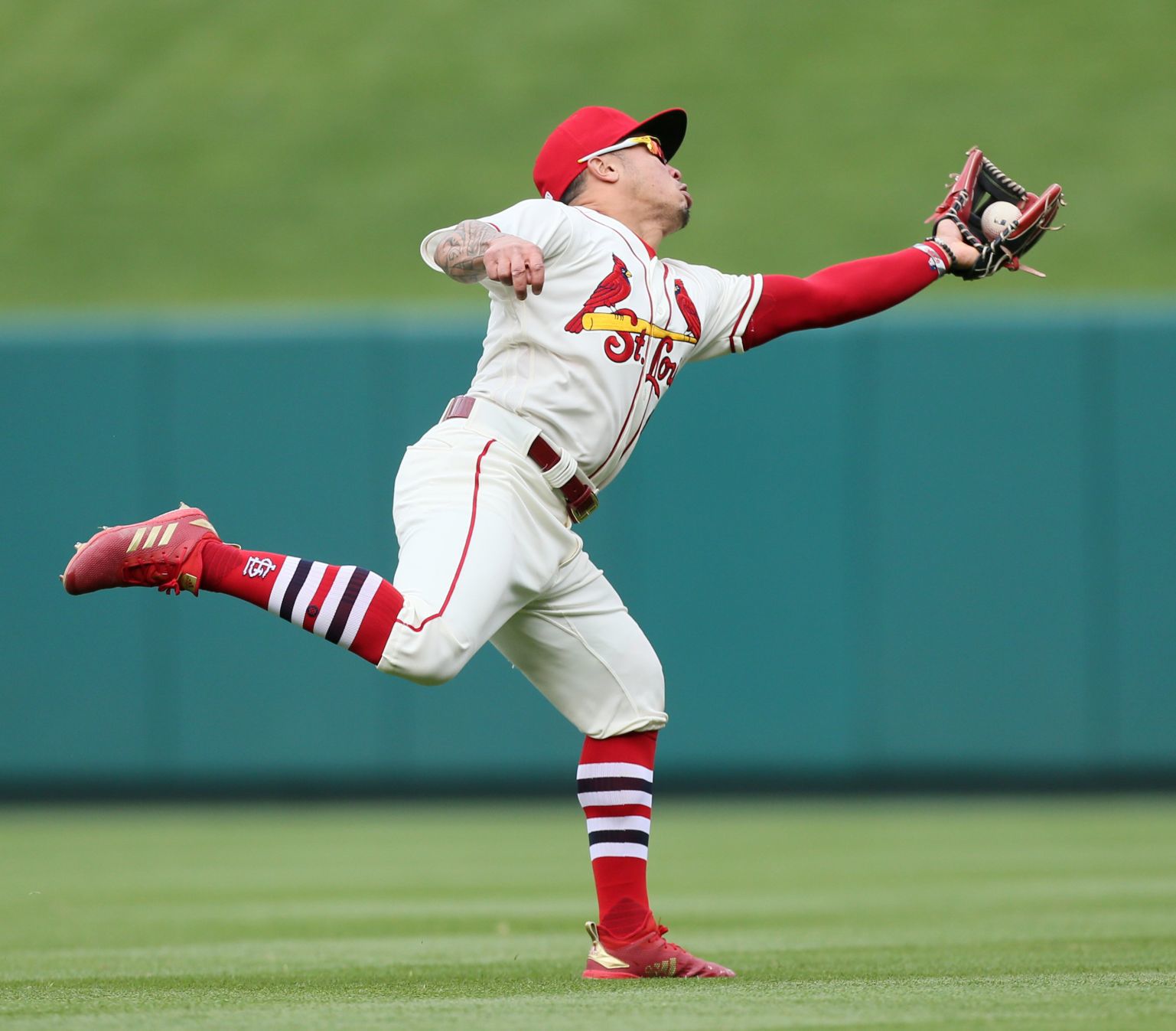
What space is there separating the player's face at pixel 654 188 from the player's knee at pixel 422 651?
1.25 m

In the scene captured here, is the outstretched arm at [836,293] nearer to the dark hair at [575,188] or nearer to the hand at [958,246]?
the hand at [958,246]

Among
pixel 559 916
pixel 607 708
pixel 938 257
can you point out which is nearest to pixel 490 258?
pixel 607 708

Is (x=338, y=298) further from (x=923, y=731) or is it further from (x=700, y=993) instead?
(x=700, y=993)

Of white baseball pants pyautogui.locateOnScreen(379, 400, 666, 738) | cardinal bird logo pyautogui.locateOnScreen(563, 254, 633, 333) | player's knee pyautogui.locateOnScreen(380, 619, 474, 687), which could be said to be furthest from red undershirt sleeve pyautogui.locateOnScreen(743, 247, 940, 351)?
player's knee pyautogui.locateOnScreen(380, 619, 474, 687)

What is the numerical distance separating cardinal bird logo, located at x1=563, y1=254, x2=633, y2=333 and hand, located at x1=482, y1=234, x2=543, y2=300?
11.0 inches

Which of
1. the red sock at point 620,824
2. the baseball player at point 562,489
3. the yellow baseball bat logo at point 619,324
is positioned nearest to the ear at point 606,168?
the baseball player at point 562,489

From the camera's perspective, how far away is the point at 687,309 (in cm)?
399

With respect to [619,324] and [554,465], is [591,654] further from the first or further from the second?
[619,324]

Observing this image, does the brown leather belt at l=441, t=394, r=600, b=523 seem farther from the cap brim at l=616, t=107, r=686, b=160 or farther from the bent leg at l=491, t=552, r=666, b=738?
the cap brim at l=616, t=107, r=686, b=160

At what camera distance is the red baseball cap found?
4.14 metres

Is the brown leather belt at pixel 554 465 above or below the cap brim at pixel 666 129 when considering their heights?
below

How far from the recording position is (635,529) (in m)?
9.24

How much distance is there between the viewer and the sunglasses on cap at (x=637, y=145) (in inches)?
163

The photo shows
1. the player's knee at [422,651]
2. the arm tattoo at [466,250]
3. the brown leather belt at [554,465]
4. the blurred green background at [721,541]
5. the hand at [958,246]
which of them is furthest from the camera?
the blurred green background at [721,541]
